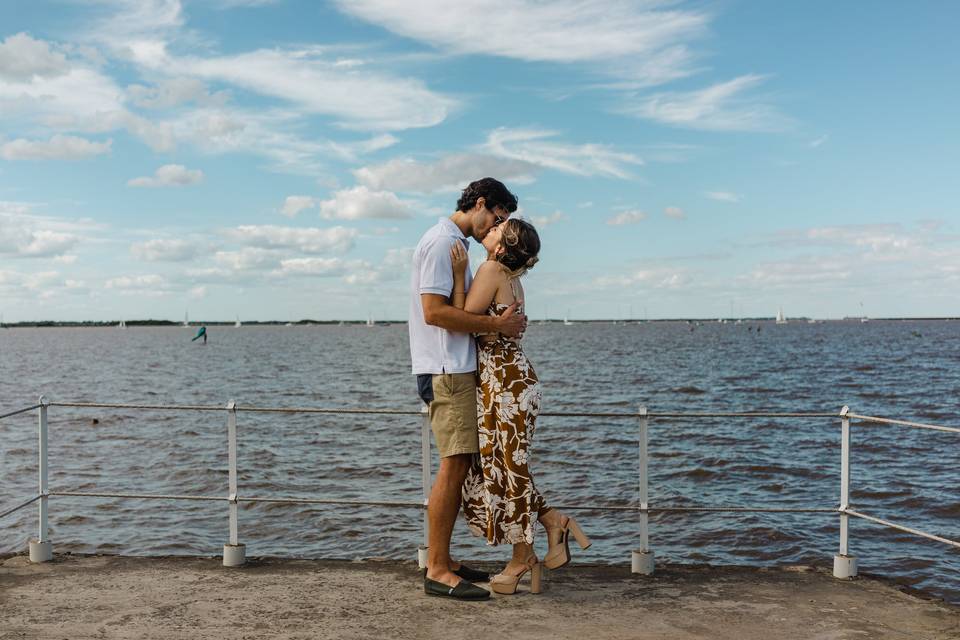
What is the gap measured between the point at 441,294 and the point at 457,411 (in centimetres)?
63

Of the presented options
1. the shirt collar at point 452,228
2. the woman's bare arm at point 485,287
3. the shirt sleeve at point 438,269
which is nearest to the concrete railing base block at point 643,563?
the woman's bare arm at point 485,287

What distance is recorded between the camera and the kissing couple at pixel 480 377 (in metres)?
4.39

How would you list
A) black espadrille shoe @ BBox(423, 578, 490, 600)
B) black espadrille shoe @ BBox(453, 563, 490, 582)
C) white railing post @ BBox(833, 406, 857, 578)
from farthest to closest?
white railing post @ BBox(833, 406, 857, 578), black espadrille shoe @ BBox(453, 563, 490, 582), black espadrille shoe @ BBox(423, 578, 490, 600)

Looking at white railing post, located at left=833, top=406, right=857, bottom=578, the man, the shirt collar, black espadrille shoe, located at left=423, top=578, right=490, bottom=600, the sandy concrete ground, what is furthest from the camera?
white railing post, located at left=833, top=406, right=857, bottom=578

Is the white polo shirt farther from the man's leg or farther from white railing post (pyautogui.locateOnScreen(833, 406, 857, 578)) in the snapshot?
white railing post (pyautogui.locateOnScreen(833, 406, 857, 578))

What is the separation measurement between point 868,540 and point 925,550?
67 cm

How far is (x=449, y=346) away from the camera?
4.48 metres

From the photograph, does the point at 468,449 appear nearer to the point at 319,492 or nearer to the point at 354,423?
the point at 319,492

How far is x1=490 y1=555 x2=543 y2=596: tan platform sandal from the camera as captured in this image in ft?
15.3

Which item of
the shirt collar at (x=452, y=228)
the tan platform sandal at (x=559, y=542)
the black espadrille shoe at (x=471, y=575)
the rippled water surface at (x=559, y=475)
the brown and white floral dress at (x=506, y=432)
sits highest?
the shirt collar at (x=452, y=228)

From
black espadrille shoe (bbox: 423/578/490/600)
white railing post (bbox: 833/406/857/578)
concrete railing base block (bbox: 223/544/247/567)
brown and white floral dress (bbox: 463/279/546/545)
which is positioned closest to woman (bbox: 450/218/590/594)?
brown and white floral dress (bbox: 463/279/546/545)

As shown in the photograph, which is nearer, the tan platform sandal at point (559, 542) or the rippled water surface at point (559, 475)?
the tan platform sandal at point (559, 542)

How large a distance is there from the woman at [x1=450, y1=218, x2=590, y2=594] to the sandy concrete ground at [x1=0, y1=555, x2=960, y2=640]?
51cm

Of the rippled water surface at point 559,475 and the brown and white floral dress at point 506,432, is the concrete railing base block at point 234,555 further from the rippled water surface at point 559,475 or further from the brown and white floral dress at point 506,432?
the rippled water surface at point 559,475
